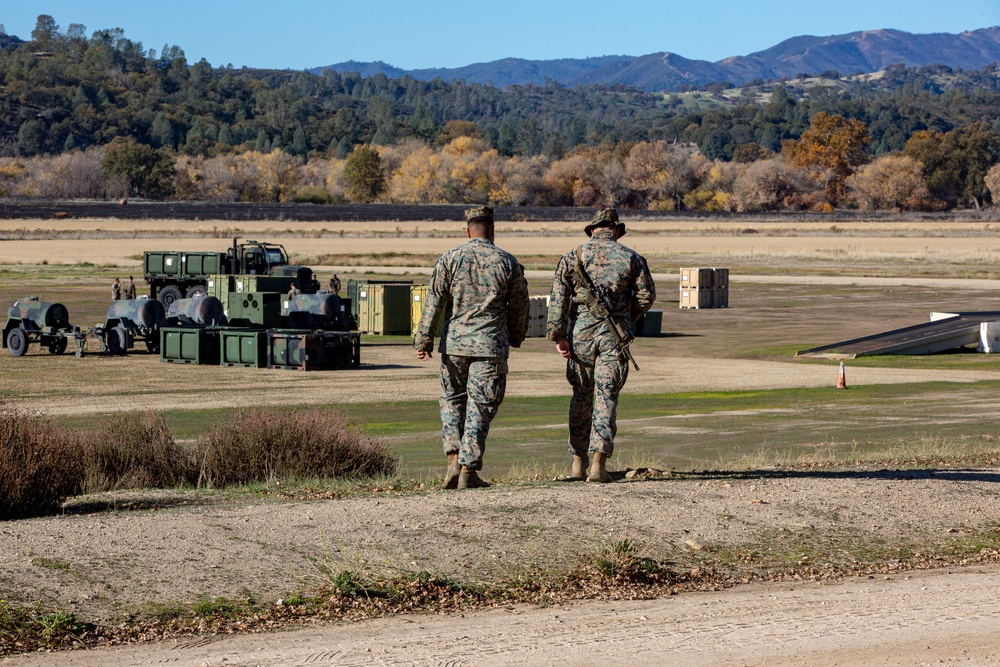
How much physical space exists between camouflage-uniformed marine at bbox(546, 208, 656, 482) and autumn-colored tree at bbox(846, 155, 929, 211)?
593ft

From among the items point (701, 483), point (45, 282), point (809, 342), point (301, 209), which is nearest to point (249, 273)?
point (809, 342)

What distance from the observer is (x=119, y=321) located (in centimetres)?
3312

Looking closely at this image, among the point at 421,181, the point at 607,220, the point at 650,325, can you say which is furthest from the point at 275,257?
the point at 421,181

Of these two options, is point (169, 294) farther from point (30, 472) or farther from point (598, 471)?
point (598, 471)

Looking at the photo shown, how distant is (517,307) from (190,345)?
2125 centimetres

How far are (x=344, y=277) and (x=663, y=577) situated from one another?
54.0 meters

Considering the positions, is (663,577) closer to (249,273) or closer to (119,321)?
(119,321)

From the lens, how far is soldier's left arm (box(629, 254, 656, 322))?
36.1 feet

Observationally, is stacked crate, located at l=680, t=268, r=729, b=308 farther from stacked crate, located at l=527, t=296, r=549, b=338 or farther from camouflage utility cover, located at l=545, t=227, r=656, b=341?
camouflage utility cover, located at l=545, t=227, r=656, b=341

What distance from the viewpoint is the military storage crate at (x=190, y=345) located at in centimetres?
3070

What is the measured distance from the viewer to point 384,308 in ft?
127

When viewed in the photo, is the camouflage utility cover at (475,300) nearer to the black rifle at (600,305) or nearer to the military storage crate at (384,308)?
the black rifle at (600,305)

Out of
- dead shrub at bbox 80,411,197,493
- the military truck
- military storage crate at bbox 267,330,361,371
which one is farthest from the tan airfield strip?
dead shrub at bbox 80,411,197,493

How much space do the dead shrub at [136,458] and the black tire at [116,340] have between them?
19.1m
